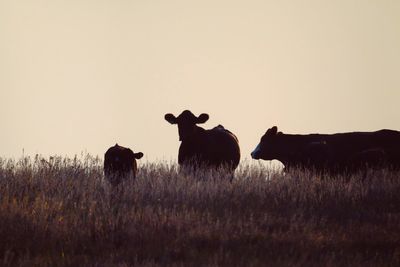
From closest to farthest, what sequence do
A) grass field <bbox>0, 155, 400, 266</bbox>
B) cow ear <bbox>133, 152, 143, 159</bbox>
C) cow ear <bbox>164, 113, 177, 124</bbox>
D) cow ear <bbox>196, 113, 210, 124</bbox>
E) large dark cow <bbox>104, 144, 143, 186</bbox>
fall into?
grass field <bbox>0, 155, 400, 266</bbox> < large dark cow <bbox>104, 144, 143, 186</bbox> < cow ear <bbox>133, 152, 143, 159</bbox> < cow ear <bbox>164, 113, 177, 124</bbox> < cow ear <bbox>196, 113, 210, 124</bbox>

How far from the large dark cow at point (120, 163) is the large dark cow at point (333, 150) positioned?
14.7 feet

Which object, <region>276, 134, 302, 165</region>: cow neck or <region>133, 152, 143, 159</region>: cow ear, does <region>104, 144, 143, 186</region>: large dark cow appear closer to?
<region>133, 152, 143, 159</region>: cow ear

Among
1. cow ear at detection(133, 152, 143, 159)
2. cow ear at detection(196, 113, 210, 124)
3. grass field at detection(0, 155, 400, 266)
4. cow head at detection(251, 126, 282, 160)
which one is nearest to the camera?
grass field at detection(0, 155, 400, 266)

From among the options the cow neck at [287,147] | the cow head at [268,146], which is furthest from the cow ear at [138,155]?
the cow neck at [287,147]

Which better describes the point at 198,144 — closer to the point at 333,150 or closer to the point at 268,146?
the point at 268,146

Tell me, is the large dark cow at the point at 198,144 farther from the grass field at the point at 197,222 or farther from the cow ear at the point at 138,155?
the grass field at the point at 197,222

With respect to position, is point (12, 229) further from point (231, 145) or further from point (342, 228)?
point (231, 145)

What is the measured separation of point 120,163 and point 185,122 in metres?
2.67

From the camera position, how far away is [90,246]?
10141mm

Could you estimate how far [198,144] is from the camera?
65.0ft

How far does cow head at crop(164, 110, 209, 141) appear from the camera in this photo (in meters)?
19.8

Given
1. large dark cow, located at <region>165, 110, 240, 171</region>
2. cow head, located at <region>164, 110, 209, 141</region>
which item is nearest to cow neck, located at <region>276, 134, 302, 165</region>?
large dark cow, located at <region>165, 110, 240, 171</region>

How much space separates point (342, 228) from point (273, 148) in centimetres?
1006

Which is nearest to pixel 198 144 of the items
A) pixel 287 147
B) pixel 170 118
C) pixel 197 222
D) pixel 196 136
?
pixel 196 136
